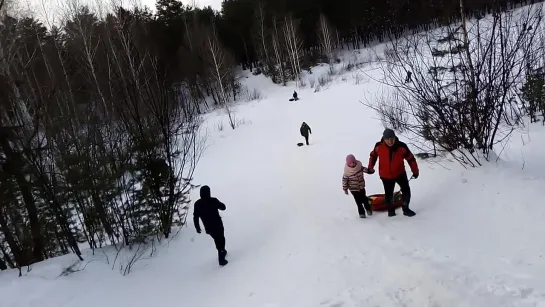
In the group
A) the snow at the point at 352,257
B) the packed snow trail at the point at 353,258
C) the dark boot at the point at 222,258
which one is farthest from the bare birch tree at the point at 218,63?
the dark boot at the point at 222,258

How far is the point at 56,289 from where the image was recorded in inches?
232

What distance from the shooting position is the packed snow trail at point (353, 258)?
446cm

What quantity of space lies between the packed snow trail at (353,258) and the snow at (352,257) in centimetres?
2

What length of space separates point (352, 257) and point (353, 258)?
0.14 feet

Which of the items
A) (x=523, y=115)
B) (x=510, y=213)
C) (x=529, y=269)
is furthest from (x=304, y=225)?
(x=523, y=115)

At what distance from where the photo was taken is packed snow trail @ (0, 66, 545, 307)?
4.46 metres

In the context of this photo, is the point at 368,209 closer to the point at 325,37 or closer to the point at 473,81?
the point at 473,81

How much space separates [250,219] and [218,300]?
4078 millimetres

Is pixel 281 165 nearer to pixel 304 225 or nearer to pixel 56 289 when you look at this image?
pixel 304 225

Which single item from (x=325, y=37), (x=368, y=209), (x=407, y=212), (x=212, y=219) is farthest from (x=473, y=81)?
(x=325, y=37)

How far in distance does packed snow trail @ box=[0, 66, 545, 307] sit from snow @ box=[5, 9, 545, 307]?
2 centimetres

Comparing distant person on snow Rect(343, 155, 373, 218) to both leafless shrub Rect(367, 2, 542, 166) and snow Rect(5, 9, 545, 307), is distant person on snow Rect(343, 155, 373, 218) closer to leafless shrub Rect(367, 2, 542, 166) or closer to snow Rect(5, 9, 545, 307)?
snow Rect(5, 9, 545, 307)

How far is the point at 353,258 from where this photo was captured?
18.5ft

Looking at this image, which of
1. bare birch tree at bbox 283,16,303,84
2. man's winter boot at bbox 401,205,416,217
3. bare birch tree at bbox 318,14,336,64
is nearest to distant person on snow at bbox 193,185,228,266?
man's winter boot at bbox 401,205,416,217
